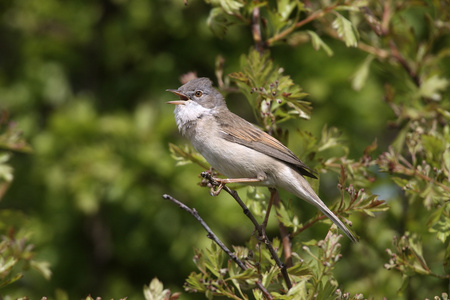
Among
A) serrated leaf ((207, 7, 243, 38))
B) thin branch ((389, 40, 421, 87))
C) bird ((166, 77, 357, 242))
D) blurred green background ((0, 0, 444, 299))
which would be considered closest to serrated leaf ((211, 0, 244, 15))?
serrated leaf ((207, 7, 243, 38))

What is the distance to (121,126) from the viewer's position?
550cm

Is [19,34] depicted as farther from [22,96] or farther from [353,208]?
[353,208]

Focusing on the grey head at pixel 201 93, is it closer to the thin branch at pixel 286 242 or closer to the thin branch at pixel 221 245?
the thin branch at pixel 286 242

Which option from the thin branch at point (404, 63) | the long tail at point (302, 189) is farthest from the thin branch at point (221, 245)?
the thin branch at point (404, 63)

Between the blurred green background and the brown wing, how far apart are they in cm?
150

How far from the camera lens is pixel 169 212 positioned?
5.49 metres

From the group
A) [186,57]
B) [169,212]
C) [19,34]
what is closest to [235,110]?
[186,57]

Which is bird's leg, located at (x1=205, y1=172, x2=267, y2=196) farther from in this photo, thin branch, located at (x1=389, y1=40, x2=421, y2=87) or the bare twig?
thin branch, located at (x1=389, y1=40, x2=421, y2=87)

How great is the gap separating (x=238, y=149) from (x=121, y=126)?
2132 mm

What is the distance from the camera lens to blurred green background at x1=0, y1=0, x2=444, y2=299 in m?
5.41

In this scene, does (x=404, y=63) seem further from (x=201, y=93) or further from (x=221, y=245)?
(x=221, y=245)

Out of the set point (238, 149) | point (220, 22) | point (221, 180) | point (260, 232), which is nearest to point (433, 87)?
point (238, 149)

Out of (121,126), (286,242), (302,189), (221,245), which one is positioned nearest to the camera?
(221,245)

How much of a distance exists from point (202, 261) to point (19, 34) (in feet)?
16.5
